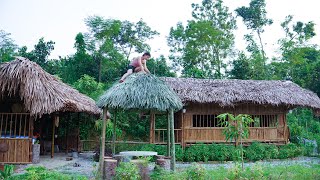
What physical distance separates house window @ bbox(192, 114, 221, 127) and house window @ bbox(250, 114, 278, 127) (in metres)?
1.84

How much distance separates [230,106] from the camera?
1426 cm

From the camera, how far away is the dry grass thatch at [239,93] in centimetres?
1374

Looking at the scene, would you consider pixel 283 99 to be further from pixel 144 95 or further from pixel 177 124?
pixel 144 95

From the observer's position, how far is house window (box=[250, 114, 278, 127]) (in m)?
15.2

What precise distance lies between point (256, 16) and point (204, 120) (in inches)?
623

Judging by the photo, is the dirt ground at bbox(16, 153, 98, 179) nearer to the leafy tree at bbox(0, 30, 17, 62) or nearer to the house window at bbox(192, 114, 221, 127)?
the house window at bbox(192, 114, 221, 127)

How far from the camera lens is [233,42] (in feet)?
89.9

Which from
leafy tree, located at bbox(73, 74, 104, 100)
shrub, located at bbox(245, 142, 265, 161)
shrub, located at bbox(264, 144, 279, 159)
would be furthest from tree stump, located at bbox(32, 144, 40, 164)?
shrub, located at bbox(264, 144, 279, 159)

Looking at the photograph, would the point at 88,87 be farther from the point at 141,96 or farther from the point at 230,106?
the point at 141,96

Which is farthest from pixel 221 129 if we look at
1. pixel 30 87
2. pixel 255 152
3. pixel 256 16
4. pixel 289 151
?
pixel 256 16

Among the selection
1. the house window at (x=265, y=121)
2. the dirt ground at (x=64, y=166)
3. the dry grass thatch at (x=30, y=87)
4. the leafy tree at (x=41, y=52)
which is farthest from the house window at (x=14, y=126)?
the leafy tree at (x=41, y=52)

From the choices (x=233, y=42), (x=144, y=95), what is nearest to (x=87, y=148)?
(x=144, y=95)

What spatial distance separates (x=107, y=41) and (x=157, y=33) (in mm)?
5648

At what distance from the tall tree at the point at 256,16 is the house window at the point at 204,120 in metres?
14.0
